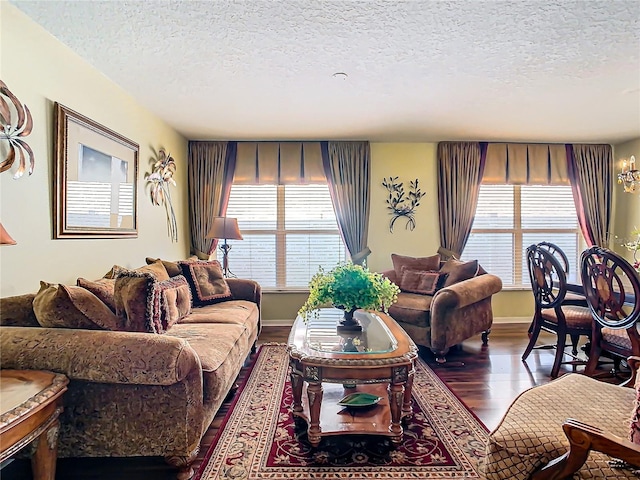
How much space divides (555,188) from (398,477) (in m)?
4.79

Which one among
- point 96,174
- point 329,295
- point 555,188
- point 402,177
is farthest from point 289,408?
point 555,188

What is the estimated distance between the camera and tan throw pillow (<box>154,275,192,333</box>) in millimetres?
2672

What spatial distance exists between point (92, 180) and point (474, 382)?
339 cm

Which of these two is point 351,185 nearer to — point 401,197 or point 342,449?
point 401,197

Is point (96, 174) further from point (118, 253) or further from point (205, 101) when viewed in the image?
point (205, 101)

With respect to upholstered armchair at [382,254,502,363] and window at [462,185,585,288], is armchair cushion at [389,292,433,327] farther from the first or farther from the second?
window at [462,185,585,288]

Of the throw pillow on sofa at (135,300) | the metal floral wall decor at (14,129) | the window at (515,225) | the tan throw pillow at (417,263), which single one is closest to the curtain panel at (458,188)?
the window at (515,225)

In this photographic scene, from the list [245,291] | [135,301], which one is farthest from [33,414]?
[245,291]

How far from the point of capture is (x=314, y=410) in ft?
6.74

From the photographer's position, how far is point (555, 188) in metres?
5.19

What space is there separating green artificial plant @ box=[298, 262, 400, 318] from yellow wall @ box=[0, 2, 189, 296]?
5.54 feet

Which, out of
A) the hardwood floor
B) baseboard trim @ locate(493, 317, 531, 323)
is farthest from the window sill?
baseboard trim @ locate(493, 317, 531, 323)

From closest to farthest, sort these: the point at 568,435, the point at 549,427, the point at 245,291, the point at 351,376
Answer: the point at 568,435 → the point at 549,427 → the point at 351,376 → the point at 245,291

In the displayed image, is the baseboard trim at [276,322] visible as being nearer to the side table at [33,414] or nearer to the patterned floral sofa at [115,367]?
the patterned floral sofa at [115,367]
